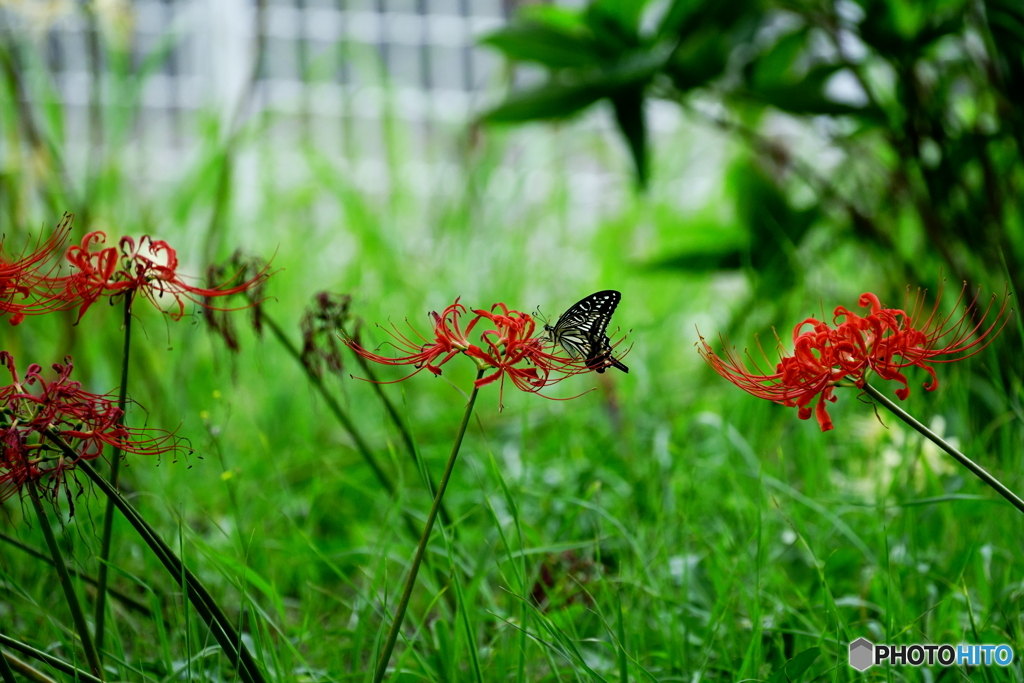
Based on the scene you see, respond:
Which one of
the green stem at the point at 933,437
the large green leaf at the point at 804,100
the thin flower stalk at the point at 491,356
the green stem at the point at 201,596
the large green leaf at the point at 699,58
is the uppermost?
the large green leaf at the point at 699,58

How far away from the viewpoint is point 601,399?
4.09ft

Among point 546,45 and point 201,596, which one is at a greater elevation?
point 546,45

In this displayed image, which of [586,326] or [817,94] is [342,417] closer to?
[586,326]

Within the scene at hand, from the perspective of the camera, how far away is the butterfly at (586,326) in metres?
0.45

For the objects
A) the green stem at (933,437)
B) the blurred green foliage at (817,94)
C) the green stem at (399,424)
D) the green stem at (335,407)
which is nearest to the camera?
the green stem at (933,437)

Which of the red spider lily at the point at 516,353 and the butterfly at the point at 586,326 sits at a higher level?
the butterfly at the point at 586,326

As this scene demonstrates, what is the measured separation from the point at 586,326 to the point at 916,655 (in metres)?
0.32

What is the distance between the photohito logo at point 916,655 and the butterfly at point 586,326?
27cm

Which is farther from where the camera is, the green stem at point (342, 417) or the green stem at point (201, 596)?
the green stem at point (342, 417)

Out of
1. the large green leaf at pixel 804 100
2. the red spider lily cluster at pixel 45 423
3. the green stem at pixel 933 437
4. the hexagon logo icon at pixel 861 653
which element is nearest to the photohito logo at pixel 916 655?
the hexagon logo icon at pixel 861 653

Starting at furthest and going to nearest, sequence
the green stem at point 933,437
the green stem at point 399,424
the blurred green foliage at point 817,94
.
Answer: the blurred green foliage at point 817,94, the green stem at point 399,424, the green stem at point 933,437

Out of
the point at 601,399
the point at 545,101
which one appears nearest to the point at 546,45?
the point at 545,101

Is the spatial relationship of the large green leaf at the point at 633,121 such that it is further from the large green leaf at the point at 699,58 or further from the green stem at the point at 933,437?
the green stem at the point at 933,437

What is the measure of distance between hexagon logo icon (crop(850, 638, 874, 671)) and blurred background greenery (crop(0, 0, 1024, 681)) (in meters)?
0.01
